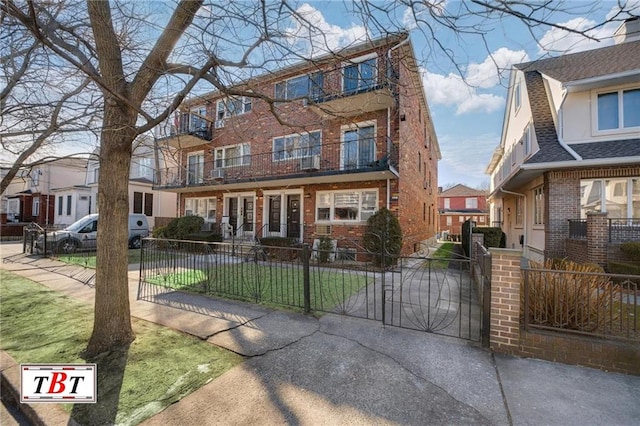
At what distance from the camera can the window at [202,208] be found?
16.6 m

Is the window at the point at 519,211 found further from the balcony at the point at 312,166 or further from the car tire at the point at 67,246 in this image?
the car tire at the point at 67,246

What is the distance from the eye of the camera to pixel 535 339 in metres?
3.39

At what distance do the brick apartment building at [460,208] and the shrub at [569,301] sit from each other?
37301 mm

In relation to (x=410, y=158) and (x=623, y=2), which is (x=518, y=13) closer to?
(x=623, y=2)

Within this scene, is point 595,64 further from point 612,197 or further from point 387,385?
point 387,385

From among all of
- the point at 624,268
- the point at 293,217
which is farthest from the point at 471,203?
the point at 624,268

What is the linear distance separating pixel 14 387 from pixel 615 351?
646 centimetres

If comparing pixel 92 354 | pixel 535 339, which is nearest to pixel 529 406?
pixel 535 339

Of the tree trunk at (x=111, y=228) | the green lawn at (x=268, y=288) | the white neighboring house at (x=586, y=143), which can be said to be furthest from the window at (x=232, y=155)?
the white neighboring house at (x=586, y=143)

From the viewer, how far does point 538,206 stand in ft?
38.4

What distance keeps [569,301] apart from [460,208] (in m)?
44.8

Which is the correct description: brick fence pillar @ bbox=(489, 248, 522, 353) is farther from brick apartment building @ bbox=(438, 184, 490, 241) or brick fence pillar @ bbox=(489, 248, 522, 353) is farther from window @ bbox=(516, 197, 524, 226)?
brick apartment building @ bbox=(438, 184, 490, 241)

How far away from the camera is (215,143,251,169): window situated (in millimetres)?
14849

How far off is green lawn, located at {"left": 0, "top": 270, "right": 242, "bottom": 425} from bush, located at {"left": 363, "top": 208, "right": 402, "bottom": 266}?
286 inches
